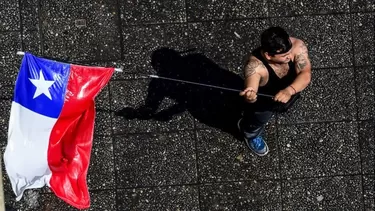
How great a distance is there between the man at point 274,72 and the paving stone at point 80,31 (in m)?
1.63

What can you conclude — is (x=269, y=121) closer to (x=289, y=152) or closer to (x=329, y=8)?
(x=289, y=152)

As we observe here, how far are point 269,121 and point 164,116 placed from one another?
1116mm

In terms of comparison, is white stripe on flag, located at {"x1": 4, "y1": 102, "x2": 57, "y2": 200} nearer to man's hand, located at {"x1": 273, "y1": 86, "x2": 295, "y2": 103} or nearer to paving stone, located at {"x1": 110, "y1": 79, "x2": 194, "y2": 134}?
paving stone, located at {"x1": 110, "y1": 79, "x2": 194, "y2": 134}

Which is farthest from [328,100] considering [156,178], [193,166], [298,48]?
[156,178]

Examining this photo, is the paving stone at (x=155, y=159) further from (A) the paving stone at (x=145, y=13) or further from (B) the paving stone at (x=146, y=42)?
(A) the paving stone at (x=145, y=13)

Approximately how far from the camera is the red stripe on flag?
195 inches

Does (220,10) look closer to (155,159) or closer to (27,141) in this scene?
(155,159)

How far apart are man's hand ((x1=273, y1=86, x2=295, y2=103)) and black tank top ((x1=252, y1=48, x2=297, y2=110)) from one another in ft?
0.76

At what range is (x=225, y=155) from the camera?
602cm

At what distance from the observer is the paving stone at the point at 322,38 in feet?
19.9

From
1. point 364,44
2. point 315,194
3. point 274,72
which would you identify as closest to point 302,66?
point 274,72

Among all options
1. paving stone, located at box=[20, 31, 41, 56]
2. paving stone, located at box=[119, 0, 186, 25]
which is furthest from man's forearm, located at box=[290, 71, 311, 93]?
paving stone, located at box=[20, 31, 41, 56]

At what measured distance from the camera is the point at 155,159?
6.00m

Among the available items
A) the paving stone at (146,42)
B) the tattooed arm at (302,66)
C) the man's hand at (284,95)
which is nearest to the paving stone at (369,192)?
the tattooed arm at (302,66)
